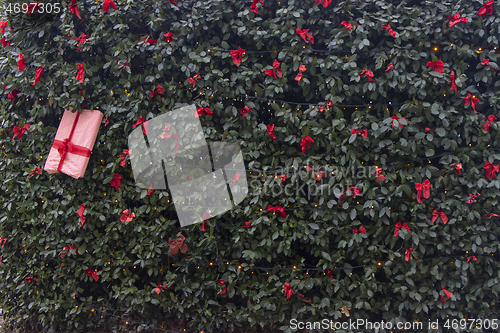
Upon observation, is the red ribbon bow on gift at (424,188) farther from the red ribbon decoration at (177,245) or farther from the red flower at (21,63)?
the red flower at (21,63)

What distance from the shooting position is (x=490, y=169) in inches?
74.8

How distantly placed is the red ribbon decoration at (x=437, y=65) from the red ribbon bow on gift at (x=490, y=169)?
0.68m

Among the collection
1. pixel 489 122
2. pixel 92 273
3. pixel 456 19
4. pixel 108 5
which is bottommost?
pixel 92 273

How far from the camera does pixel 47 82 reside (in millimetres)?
2193

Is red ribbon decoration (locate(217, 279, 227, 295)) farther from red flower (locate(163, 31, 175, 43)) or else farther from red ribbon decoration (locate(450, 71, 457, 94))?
red ribbon decoration (locate(450, 71, 457, 94))

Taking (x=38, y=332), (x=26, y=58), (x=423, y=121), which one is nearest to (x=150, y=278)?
(x=38, y=332)

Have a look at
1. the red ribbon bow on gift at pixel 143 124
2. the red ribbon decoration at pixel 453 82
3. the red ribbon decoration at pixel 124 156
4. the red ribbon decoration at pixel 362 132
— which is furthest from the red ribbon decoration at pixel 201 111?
the red ribbon decoration at pixel 453 82

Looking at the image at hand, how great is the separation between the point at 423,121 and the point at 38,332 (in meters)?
3.27

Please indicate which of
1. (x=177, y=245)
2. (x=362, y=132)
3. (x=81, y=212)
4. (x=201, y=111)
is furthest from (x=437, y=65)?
(x=81, y=212)

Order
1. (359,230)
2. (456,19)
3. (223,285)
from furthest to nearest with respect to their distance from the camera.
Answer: (223,285), (359,230), (456,19)

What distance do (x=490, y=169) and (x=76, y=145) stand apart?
112 inches

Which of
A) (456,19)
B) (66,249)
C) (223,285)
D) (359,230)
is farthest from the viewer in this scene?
(66,249)

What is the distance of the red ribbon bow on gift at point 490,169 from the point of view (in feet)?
6.17

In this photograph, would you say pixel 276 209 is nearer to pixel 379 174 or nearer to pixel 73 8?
pixel 379 174
